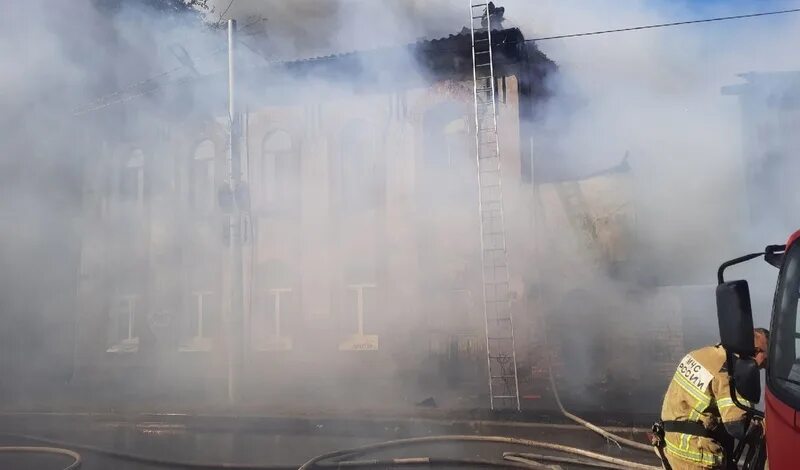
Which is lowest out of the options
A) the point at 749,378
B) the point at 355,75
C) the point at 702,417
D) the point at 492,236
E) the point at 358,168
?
the point at 702,417

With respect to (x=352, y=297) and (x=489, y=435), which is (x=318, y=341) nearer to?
(x=352, y=297)

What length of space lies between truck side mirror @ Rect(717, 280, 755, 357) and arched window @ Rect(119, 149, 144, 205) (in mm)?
10894

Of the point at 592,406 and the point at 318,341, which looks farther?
the point at 318,341

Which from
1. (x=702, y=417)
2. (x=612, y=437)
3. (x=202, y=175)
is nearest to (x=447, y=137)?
(x=202, y=175)

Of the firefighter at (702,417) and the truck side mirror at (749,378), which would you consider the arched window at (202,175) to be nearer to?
the firefighter at (702,417)

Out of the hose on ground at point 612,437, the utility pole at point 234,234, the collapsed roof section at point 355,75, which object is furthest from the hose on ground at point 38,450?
the collapsed roof section at point 355,75

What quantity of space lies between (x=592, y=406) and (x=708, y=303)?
2.31 m

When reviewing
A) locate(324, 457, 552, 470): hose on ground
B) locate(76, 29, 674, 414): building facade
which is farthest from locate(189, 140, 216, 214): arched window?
locate(324, 457, 552, 470): hose on ground

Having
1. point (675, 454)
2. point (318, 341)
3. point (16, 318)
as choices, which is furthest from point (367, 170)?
point (675, 454)

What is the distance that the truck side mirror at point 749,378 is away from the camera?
2205mm

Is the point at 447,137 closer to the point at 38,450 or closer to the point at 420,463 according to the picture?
the point at 420,463

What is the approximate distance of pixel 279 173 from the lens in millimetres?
10852

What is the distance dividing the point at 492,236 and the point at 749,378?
6.90 m

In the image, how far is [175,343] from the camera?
1116 cm
